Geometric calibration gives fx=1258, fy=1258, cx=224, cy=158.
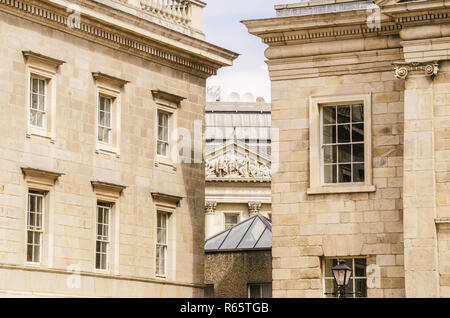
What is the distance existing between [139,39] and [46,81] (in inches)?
185

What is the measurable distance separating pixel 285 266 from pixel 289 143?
3.62 meters

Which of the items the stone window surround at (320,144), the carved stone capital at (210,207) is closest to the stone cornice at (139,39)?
the stone window surround at (320,144)

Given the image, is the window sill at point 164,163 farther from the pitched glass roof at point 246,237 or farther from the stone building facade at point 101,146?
the pitched glass roof at point 246,237

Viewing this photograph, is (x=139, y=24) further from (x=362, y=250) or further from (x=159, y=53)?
(x=362, y=250)

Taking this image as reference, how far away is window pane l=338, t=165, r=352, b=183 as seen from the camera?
36.3m

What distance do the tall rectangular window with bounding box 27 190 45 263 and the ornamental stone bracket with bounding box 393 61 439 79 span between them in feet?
36.3

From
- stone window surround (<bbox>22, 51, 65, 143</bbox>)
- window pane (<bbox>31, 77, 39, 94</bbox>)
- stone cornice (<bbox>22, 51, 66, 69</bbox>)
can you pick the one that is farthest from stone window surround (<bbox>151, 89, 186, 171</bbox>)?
window pane (<bbox>31, 77, 39, 94</bbox>)

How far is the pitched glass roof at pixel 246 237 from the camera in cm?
4697

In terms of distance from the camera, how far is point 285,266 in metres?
36.4

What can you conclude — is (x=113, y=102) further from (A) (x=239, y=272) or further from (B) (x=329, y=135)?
(A) (x=239, y=272)

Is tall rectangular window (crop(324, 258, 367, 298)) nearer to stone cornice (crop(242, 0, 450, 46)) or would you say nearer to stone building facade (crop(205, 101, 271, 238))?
stone cornice (crop(242, 0, 450, 46))

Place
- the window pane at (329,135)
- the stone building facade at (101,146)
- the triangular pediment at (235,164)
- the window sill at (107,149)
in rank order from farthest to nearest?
the triangular pediment at (235,164)
the window sill at (107,149)
the window pane at (329,135)
the stone building facade at (101,146)

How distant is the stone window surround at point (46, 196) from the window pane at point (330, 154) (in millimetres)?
7899
